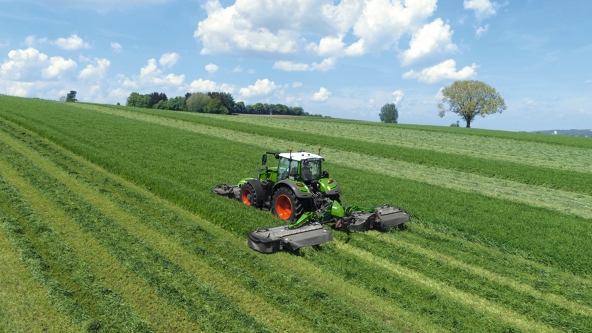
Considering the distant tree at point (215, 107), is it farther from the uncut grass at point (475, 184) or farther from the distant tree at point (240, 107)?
Answer: the uncut grass at point (475, 184)

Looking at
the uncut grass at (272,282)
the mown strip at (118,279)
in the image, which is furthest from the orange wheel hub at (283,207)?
the mown strip at (118,279)

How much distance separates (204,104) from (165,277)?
335 feet

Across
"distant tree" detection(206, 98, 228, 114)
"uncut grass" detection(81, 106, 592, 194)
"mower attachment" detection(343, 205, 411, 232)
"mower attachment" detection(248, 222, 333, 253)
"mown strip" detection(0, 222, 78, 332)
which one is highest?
"distant tree" detection(206, 98, 228, 114)

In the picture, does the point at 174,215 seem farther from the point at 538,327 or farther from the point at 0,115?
the point at 0,115

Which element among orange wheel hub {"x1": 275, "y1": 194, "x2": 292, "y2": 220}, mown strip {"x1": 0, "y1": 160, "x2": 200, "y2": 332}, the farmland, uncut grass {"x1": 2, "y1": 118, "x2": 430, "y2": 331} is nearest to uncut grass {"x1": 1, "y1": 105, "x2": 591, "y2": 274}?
the farmland

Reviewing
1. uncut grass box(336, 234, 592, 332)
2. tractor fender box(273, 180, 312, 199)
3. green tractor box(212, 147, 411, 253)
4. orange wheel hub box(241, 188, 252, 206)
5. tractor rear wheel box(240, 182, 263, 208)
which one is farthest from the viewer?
orange wheel hub box(241, 188, 252, 206)

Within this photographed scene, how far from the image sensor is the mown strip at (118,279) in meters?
6.17

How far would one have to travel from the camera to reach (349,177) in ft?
58.0

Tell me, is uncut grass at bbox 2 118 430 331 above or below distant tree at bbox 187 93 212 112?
below

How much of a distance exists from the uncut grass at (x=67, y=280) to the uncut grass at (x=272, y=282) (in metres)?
2.15

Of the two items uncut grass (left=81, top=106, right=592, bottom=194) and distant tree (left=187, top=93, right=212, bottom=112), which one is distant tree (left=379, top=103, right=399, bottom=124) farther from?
uncut grass (left=81, top=106, right=592, bottom=194)

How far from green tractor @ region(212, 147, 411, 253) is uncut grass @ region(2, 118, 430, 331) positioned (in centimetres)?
85

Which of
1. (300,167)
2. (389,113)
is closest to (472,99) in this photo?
(389,113)

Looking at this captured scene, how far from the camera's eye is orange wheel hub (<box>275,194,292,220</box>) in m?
11.4
